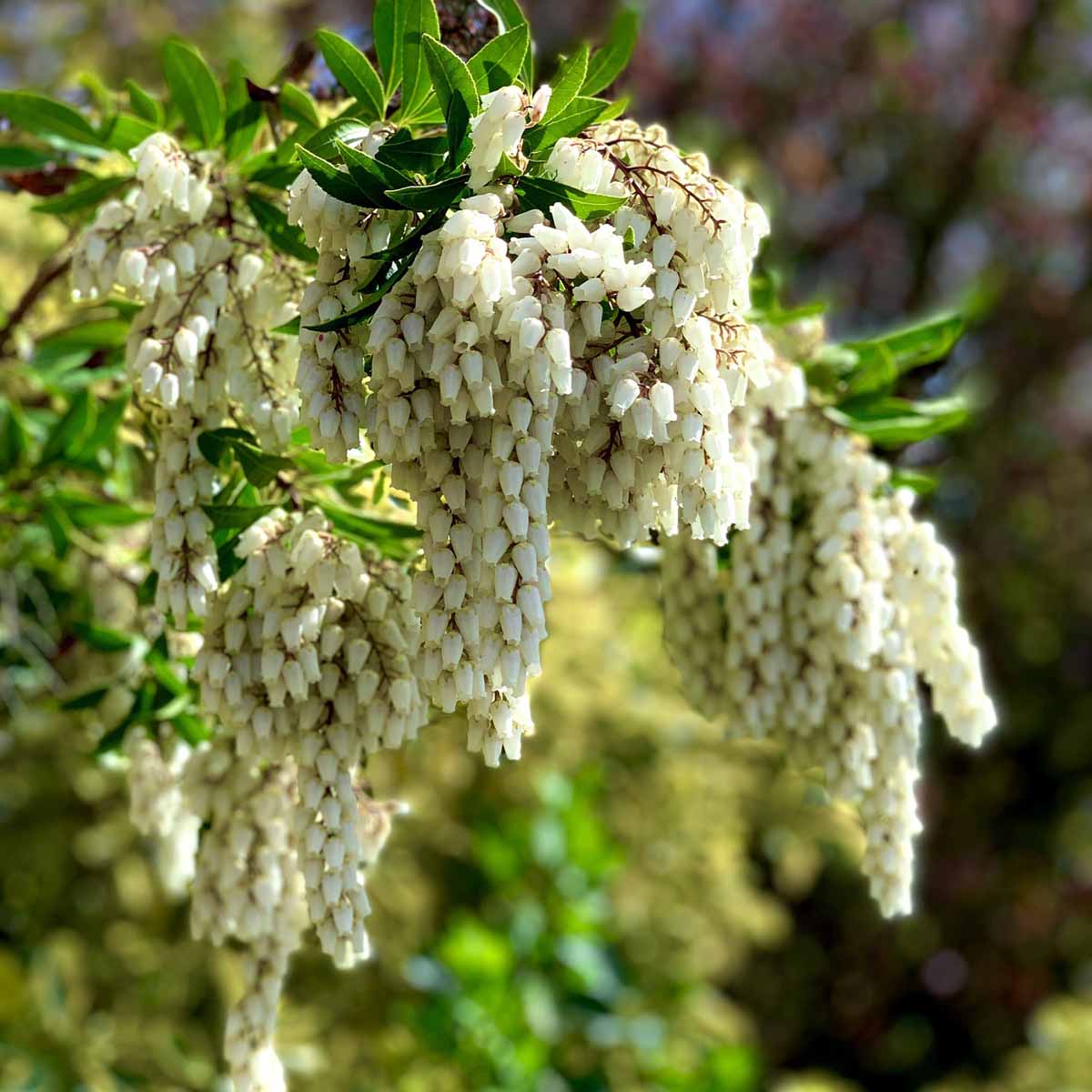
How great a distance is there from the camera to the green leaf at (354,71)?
Result: 4.84 ft

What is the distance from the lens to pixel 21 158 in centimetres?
201

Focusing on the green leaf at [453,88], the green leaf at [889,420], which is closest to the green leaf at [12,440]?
the green leaf at [453,88]

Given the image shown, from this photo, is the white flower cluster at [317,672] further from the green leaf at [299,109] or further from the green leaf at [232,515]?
the green leaf at [299,109]

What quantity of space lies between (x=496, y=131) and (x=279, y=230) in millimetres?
527

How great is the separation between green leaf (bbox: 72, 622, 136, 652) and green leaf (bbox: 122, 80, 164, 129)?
34.6 inches

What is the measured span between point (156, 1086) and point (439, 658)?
345 centimetres

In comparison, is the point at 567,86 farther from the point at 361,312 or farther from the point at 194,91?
the point at 194,91

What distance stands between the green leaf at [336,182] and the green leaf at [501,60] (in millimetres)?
201

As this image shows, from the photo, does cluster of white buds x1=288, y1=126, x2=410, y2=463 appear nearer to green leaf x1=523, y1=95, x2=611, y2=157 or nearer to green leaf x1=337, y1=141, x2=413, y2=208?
green leaf x1=337, y1=141, x2=413, y2=208

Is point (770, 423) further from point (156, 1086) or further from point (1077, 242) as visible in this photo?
point (1077, 242)

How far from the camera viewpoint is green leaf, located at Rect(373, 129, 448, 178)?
4.41 ft

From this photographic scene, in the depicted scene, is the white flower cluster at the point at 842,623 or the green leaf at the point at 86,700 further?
the green leaf at the point at 86,700

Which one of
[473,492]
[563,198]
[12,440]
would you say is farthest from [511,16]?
[12,440]

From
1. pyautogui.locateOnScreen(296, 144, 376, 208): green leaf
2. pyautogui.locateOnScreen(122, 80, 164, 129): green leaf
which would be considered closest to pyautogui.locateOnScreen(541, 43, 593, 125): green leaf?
pyautogui.locateOnScreen(296, 144, 376, 208): green leaf
